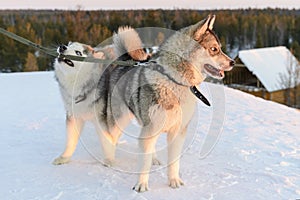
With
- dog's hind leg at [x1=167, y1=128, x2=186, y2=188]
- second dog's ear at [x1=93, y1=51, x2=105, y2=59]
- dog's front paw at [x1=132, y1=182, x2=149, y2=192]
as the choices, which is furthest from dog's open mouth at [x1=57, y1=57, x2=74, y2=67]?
dog's front paw at [x1=132, y1=182, x2=149, y2=192]

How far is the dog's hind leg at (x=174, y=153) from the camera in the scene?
8.89 ft

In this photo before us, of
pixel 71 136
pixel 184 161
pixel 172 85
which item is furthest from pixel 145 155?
pixel 71 136

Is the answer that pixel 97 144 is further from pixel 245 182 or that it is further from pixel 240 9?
pixel 240 9

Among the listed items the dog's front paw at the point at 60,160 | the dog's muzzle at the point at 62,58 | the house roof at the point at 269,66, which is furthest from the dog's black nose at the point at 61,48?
the house roof at the point at 269,66

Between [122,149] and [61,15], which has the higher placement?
[61,15]

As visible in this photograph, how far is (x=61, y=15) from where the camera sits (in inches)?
1928

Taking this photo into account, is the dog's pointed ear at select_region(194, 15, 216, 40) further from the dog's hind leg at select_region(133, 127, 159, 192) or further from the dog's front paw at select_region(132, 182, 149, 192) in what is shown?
the dog's front paw at select_region(132, 182, 149, 192)

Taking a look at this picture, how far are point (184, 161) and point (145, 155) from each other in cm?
77

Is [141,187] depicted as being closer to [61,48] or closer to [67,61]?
[67,61]

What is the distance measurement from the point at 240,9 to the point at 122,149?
6980 centimetres

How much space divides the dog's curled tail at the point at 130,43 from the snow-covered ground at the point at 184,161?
648mm

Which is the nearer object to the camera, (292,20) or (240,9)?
(292,20)

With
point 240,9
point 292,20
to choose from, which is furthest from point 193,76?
point 240,9

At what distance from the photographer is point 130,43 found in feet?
10.2
